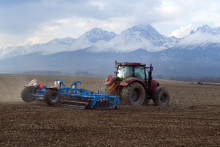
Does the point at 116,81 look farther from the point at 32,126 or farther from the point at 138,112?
the point at 32,126

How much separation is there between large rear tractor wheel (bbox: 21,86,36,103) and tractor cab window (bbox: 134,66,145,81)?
4.76 metres

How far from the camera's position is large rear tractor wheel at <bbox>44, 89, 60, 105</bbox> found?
38.6 feet

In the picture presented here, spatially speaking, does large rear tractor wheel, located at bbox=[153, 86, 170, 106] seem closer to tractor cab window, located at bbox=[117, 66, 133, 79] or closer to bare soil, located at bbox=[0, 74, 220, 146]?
tractor cab window, located at bbox=[117, 66, 133, 79]

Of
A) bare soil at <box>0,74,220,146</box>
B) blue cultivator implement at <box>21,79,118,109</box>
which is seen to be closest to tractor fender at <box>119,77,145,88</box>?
blue cultivator implement at <box>21,79,118,109</box>

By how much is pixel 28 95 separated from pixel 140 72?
515 cm

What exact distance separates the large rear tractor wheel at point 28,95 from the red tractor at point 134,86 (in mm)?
3344

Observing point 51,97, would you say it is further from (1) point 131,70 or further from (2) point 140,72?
(2) point 140,72

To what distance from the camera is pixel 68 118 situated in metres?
9.23

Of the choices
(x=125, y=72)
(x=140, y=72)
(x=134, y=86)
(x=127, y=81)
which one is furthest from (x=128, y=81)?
(x=140, y=72)

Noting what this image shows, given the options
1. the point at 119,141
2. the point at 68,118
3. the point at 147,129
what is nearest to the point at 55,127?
the point at 68,118

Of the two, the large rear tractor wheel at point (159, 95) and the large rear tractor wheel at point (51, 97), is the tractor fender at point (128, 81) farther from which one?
the large rear tractor wheel at point (51, 97)

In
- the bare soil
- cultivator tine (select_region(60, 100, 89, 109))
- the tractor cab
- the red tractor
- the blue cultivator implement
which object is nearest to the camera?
the bare soil

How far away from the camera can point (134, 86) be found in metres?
12.7

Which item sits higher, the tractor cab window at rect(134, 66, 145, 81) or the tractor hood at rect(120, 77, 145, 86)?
the tractor cab window at rect(134, 66, 145, 81)
